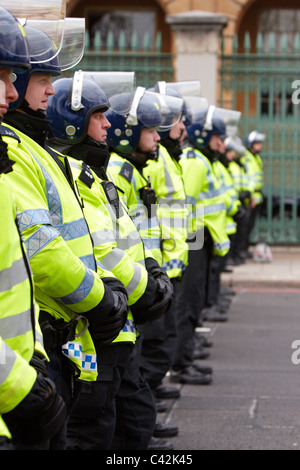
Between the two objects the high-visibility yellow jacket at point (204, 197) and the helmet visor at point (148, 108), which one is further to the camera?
the high-visibility yellow jacket at point (204, 197)

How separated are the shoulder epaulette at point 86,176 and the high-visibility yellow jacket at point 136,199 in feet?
2.89

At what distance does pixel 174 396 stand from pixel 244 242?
885 centimetres

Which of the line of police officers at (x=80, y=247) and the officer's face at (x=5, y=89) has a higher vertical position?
the officer's face at (x=5, y=89)

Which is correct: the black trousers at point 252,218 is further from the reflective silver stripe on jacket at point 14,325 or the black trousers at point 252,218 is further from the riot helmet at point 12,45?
the reflective silver stripe on jacket at point 14,325

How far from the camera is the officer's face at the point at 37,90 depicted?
3.60m

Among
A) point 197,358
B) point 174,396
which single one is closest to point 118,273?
point 174,396

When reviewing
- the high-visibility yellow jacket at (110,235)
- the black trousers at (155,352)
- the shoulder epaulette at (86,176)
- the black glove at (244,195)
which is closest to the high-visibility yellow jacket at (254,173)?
the black glove at (244,195)

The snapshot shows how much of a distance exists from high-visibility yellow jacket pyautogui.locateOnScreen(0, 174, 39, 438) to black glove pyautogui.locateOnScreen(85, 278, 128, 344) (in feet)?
2.79

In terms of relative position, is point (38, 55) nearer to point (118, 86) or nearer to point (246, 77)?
point (118, 86)

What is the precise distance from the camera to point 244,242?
15.6m

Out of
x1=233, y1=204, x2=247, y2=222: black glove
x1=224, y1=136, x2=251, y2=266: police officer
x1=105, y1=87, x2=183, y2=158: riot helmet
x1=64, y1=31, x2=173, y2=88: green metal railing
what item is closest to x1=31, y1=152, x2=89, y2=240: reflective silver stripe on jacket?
x1=105, y1=87, x2=183, y2=158: riot helmet

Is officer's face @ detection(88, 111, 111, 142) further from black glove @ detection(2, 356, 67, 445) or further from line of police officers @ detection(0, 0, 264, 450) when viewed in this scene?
black glove @ detection(2, 356, 67, 445)

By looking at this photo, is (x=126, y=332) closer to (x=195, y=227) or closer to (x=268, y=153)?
(x=195, y=227)
